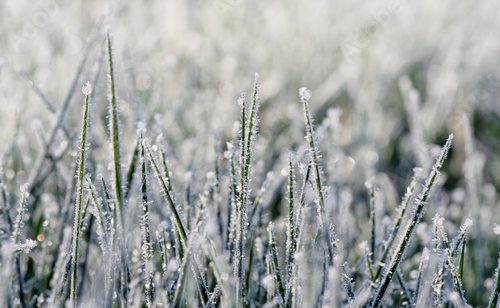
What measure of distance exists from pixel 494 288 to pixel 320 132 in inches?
18.3

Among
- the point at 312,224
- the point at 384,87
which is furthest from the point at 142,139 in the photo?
the point at 384,87

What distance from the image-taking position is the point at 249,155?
757 millimetres

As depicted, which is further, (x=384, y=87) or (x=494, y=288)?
(x=384, y=87)

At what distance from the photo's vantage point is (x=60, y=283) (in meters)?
0.74

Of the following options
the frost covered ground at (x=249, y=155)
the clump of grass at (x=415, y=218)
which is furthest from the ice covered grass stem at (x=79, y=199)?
the clump of grass at (x=415, y=218)

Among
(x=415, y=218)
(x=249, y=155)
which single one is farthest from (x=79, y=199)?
(x=415, y=218)

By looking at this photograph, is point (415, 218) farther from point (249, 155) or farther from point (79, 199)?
point (79, 199)

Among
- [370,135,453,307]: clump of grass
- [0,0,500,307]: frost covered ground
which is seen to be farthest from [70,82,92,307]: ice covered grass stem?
[370,135,453,307]: clump of grass

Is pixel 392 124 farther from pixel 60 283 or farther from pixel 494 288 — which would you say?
pixel 60 283

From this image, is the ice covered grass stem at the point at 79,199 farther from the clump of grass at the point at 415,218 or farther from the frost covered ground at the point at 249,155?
the clump of grass at the point at 415,218

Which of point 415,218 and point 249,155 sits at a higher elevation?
point 249,155

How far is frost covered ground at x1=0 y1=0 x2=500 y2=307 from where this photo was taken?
2.46ft

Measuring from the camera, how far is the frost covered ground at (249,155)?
0.75 metres

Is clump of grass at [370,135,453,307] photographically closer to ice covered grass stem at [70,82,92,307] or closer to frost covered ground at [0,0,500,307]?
frost covered ground at [0,0,500,307]
